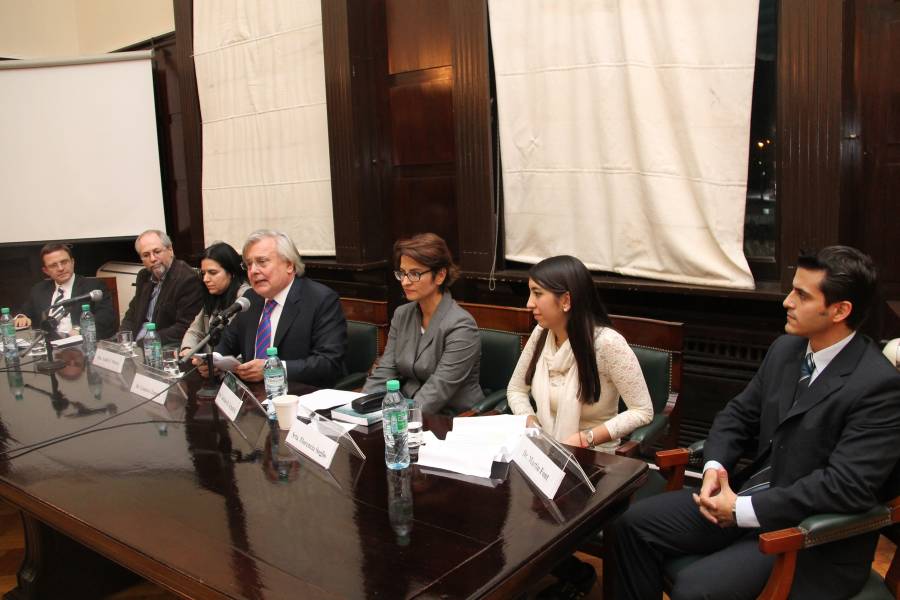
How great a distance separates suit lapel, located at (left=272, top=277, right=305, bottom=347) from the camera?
3131 millimetres

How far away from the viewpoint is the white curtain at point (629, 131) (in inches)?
120

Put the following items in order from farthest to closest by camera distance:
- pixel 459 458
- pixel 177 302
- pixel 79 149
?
1. pixel 79 149
2. pixel 177 302
3. pixel 459 458

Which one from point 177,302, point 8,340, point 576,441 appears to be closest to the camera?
point 576,441

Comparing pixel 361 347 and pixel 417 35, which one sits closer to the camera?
pixel 361 347

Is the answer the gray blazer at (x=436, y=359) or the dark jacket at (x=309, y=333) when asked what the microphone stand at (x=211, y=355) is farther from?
the gray blazer at (x=436, y=359)

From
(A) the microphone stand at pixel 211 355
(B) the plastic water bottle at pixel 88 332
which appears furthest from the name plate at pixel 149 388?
(B) the plastic water bottle at pixel 88 332

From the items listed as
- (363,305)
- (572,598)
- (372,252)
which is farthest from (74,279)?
(572,598)

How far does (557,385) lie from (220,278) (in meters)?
1.83

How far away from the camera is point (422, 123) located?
4242 millimetres

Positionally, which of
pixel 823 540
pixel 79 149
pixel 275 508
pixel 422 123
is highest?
pixel 79 149

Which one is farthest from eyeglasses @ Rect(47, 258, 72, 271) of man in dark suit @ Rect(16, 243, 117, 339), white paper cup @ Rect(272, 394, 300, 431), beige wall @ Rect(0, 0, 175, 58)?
white paper cup @ Rect(272, 394, 300, 431)

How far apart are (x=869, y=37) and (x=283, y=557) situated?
2.81 meters

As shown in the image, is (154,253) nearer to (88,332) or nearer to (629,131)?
(88,332)

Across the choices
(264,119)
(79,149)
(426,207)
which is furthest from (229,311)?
(79,149)
